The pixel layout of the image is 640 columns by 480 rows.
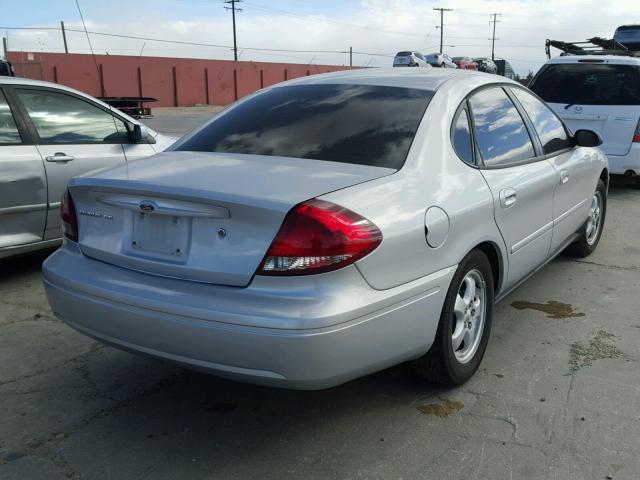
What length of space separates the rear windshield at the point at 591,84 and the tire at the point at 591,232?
2.99m

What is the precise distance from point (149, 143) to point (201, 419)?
341 centimetres

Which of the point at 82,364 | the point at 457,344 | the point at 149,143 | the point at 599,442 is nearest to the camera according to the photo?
the point at 599,442

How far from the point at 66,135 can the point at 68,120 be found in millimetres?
162

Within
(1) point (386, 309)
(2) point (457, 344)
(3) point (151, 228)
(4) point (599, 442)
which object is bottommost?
(4) point (599, 442)

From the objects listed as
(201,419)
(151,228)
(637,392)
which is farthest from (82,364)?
(637,392)

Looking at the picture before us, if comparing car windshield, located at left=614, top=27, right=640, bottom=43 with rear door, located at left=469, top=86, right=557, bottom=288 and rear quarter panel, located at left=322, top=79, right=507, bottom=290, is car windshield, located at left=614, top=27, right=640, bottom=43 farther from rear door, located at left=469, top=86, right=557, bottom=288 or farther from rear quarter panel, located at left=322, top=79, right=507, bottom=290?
rear quarter panel, located at left=322, top=79, right=507, bottom=290

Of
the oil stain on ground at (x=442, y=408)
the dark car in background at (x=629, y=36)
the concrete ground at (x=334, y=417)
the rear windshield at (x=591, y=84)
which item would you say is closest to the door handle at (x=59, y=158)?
the concrete ground at (x=334, y=417)

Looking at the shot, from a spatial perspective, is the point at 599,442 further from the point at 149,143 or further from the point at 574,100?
the point at 574,100

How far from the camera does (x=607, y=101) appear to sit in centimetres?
829

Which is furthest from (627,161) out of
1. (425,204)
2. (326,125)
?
(425,204)

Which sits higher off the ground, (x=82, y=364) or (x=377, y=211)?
(x=377, y=211)

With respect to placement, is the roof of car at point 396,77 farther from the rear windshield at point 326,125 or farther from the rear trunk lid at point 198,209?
the rear trunk lid at point 198,209

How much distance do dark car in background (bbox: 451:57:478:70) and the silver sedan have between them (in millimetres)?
42614

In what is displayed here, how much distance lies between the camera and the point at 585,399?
10.4 ft
